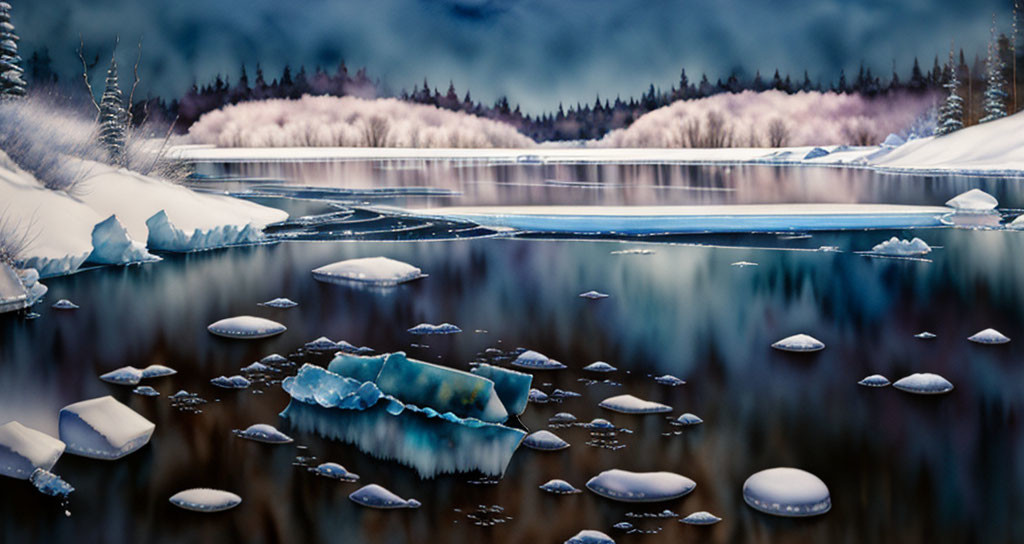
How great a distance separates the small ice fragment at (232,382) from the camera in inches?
248

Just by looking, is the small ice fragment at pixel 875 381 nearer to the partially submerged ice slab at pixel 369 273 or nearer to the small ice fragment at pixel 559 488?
the small ice fragment at pixel 559 488

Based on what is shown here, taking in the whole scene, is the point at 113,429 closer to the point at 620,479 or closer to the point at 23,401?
the point at 23,401

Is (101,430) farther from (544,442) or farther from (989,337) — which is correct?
(989,337)

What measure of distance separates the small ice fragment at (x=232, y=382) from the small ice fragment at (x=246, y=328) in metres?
1.47

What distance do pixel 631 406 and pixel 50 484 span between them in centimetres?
292

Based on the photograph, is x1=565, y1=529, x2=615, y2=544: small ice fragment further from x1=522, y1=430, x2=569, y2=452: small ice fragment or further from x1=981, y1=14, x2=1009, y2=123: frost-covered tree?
x1=981, y1=14, x2=1009, y2=123: frost-covered tree

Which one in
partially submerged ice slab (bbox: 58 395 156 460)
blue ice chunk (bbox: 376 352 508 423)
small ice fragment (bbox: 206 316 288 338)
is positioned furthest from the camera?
small ice fragment (bbox: 206 316 288 338)

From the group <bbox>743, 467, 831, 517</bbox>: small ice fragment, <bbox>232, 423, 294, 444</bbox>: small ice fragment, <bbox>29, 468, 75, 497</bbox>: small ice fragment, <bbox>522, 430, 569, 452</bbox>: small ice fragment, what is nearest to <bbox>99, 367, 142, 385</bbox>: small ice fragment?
<bbox>232, 423, 294, 444</bbox>: small ice fragment

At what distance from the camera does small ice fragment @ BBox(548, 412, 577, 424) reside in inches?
215

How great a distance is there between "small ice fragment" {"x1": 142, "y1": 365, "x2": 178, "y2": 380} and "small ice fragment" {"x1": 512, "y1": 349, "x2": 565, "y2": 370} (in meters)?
2.21

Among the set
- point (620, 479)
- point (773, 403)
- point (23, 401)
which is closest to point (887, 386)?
point (773, 403)

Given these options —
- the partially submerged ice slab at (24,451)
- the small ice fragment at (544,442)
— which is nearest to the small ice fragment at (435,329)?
the small ice fragment at (544,442)

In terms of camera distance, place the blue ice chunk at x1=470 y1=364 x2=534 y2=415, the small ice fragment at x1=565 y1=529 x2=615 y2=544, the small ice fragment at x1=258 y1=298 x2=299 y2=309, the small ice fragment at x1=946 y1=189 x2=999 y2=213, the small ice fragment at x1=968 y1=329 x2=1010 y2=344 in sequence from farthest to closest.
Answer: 1. the small ice fragment at x1=946 y1=189 x2=999 y2=213
2. the small ice fragment at x1=258 y1=298 x2=299 y2=309
3. the small ice fragment at x1=968 y1=329 x2=1010 y2=344
4. the blue ice chunk at x1=470 y1=364 x2=534 y2=415
5. the small ice fragment at x1=565 y1=529 x2=615 y2=544

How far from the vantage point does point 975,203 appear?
64.0 ft
